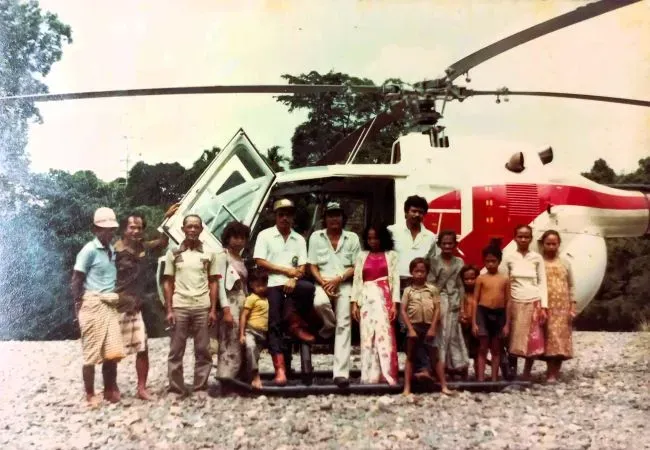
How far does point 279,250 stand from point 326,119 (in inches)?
121

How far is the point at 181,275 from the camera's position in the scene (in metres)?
5.32

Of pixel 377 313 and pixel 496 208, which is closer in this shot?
pixel 377 313

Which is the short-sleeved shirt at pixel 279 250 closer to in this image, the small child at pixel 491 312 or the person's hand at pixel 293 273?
the person's hand at pixel 293 273

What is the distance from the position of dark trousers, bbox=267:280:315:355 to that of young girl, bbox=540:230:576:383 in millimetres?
2188

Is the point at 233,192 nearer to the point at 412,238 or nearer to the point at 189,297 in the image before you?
the point at 189,297

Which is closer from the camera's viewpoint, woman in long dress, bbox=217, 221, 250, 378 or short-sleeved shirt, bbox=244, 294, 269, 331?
woman in long dress, bbox=217, 221, 250, 378

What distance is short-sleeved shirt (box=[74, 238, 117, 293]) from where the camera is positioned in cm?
507

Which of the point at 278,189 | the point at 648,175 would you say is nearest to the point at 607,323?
the point at 648,175

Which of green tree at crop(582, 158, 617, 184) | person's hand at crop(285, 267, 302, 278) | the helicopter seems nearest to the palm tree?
the helicopter

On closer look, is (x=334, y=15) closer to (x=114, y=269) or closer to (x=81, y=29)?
(x=81, y=29)

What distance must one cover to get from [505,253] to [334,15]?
2.58 meters

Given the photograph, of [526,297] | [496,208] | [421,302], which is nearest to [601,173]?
[496,208]

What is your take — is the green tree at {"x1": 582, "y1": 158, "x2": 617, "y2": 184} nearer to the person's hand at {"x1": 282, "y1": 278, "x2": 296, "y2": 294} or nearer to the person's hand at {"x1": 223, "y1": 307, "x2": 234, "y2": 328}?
the person's hand at {"x1": 282, "y1": 278, "x2": 296, "y2": 294}

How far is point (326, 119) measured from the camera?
27.1 feet
